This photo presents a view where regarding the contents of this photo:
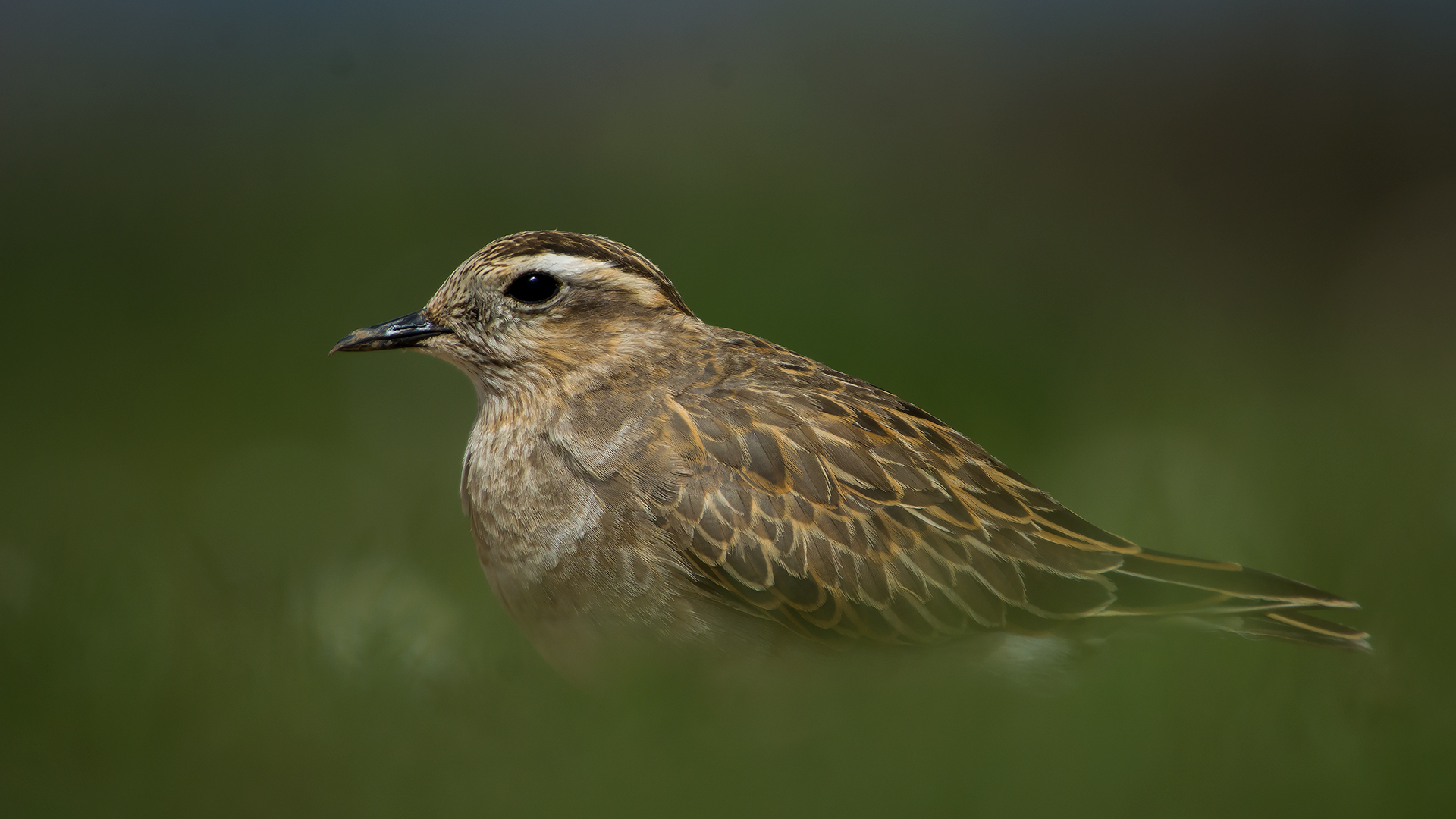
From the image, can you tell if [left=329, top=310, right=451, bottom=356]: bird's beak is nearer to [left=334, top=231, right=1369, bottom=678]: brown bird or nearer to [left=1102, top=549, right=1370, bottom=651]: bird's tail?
[left=334, top=231, right=1369, bottom=678]: brown bird

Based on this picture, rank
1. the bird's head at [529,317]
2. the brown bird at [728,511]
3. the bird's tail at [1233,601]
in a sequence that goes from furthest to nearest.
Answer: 1. the bird's head at [529,317]
2. the bird's tail at [1233,601]
3. the brown bird at [728,511]

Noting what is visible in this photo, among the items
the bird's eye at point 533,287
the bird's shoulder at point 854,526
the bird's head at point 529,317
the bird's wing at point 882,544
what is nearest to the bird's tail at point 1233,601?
the bird's wing at point 882,544

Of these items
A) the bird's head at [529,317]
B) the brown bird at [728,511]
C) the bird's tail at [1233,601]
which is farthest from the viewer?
the bird's head at [529,317]

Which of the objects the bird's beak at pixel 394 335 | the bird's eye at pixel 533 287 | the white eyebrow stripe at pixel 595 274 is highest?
the white eyebrow stripe at pixel 595 274

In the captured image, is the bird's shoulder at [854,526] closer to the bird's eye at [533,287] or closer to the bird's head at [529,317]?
the bird's head at [529,317]

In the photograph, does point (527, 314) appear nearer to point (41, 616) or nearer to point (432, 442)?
point (41, 616)

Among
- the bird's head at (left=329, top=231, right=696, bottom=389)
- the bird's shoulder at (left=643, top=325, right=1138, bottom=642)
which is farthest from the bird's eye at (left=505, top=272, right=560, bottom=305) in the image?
the bird's shoulder at (left=643, top=325, right=1138, bottom=642)

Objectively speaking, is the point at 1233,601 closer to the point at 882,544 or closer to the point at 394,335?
the point at 882,544
